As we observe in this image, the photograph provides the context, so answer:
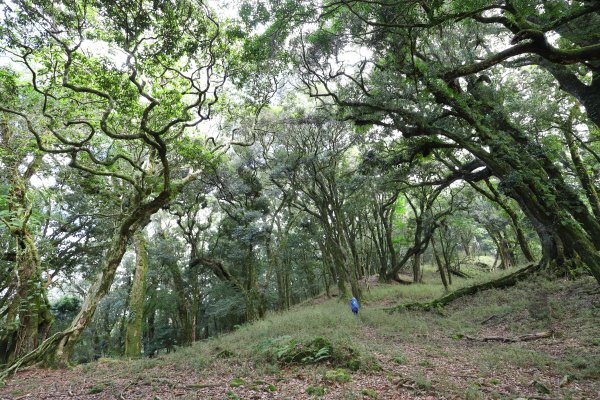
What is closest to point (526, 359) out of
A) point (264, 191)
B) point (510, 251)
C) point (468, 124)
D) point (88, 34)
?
point (468, 124)

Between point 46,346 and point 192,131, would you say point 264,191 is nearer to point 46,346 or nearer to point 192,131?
point 192,131

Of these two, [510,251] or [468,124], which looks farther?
[510,251]

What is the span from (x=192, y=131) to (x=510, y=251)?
1044 inches

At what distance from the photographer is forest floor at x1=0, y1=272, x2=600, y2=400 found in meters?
4.70

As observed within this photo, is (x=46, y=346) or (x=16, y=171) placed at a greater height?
(x=16, y=171)

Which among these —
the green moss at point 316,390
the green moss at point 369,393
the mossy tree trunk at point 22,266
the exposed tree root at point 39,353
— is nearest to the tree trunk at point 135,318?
the mossy tree trunk at point 22,266

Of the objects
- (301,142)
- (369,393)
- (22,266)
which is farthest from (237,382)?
(301,142)

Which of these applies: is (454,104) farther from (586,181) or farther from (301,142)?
(301,142)

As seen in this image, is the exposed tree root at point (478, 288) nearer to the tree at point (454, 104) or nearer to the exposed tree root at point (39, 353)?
the tree at point (454, 104)

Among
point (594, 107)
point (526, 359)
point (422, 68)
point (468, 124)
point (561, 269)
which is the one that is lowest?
point (526, 359)

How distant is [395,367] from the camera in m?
5.81

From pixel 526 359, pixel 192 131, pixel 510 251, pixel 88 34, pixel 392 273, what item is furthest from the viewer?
pixel 510 251

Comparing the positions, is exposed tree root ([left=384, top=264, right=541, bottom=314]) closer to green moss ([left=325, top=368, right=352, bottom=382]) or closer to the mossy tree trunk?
green moss ([left=325, top=368, right=352, bottom=382])

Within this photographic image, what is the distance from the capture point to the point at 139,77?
329 inches
